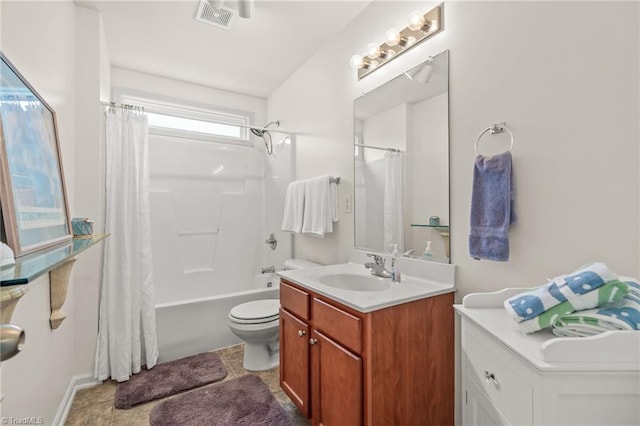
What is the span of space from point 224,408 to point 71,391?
1.03m

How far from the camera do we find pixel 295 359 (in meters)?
1.68

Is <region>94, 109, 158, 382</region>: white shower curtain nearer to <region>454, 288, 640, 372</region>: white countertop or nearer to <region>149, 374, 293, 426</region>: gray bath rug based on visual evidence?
<region>149, 374, 293, 426</region>: gray bath rug

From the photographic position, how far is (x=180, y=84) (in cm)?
313

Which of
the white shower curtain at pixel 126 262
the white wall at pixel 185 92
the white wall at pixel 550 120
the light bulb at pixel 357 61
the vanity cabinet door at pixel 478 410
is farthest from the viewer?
the white wall at pixel 185 92

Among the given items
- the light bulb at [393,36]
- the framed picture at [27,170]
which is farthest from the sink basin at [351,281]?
the light bulb at [393,36]

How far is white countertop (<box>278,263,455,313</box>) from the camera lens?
4.07 ft

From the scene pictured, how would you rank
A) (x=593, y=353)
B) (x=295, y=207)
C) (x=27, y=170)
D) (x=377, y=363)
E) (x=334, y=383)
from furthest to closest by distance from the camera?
(x=295, y=207) < (x=334, y=383) < (x=377, y=363) < (x=27, y=170) < (x=593, y=353)

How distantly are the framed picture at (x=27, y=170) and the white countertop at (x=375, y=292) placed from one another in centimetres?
112

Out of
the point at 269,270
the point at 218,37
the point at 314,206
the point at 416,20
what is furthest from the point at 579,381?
the point at 218,37

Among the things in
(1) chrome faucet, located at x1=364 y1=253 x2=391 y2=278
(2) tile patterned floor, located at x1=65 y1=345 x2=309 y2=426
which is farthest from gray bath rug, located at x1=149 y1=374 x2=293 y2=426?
(1) chrome faucet, located at x1=364 y1=253 x2=391 y2=278

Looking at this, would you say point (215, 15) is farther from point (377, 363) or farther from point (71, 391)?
point (71, 391)

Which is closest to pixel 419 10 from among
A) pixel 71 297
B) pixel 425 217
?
pixel 425 217

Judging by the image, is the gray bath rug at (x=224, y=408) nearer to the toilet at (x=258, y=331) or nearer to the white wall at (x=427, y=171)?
the toilet at (x=258, y=331)

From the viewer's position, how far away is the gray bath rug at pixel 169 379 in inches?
74.5
